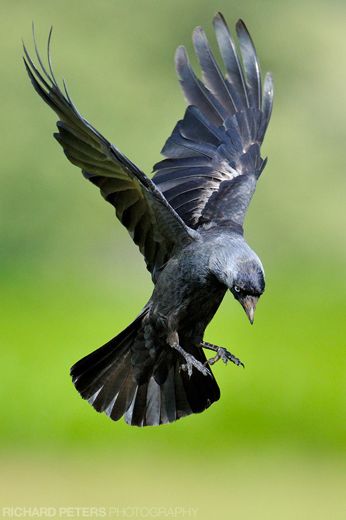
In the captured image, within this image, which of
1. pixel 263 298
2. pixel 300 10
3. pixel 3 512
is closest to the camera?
pixel 3 512

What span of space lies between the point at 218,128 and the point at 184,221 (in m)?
0.98

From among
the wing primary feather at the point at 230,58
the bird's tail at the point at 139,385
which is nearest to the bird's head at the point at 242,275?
the bird's tail at the point at 139,385

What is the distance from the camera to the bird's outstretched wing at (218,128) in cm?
899

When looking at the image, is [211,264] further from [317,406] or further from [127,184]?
[317,406]

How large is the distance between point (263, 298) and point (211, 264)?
28.9ft

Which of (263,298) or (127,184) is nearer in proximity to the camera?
(127,184)

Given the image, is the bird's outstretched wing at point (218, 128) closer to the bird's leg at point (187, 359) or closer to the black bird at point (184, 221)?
the black bird at point (184, 221)

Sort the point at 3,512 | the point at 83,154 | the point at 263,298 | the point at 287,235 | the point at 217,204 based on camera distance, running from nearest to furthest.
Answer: the point at 83,154 < the point at 217,204 < the point at 3,512 < the point at 263,298 < the point at 287,235

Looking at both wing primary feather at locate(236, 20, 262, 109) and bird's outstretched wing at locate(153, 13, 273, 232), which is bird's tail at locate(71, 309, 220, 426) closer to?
bird's outstretched wing at locate(153, 13, 273, 232)

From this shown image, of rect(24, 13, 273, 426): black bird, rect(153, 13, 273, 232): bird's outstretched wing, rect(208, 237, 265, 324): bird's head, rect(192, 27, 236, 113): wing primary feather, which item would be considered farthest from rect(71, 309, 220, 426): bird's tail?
rect(192, 27, 236, 113): wing primary feather

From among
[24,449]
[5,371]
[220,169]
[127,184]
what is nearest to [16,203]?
[5,371]

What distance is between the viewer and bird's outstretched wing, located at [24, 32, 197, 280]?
23.7 feet

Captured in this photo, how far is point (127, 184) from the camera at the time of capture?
7785mm

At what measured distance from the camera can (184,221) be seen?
871cm
